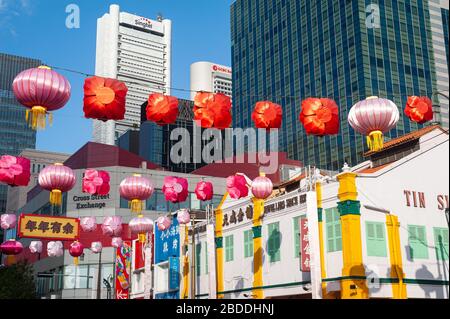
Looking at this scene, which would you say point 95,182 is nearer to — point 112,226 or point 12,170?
point 112,226

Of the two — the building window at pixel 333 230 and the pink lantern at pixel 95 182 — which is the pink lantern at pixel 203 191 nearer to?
the pink lantern at pixel 95 182

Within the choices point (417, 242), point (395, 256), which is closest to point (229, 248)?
point (395, 256)

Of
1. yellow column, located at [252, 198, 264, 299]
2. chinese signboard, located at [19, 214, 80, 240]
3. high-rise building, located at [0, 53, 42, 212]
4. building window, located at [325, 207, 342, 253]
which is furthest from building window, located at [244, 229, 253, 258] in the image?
high-rise building, located at [0, 53, 42, 212]

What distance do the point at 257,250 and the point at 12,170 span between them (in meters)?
13.1

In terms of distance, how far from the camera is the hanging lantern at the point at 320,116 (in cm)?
1683

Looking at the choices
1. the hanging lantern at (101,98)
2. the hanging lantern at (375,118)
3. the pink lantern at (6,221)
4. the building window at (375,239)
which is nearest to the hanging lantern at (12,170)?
the hanging lantern at (101,98)

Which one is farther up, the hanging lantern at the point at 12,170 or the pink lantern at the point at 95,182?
the pink lantern at the point at 95,182

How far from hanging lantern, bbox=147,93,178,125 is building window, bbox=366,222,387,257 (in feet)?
37.4

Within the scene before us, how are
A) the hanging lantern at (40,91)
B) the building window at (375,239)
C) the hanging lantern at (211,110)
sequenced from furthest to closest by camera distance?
the building window at (375,239), the hanging lantern at (211,110), the hanging lantern at (40,91)

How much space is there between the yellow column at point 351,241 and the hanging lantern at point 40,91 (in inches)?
515

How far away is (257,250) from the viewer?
29078 mm

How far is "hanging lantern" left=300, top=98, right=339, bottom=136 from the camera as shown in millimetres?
16828

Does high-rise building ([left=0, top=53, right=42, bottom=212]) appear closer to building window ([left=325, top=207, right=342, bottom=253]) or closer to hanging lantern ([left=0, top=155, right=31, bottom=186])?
hanging lantern ([left=0, top=155, right=31, bottom=186])

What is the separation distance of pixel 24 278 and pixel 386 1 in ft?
210
